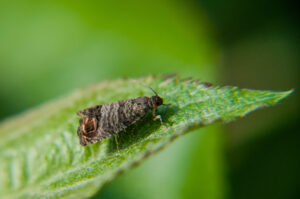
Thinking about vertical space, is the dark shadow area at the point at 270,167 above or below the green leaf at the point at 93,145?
below

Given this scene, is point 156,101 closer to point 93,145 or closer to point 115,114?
point 115,114

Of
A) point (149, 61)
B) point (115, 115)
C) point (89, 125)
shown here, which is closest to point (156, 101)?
point (115, 115)

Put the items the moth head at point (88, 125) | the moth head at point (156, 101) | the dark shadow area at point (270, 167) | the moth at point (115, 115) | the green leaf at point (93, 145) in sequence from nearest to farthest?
the green leaf at point (93, 145) → the moth head at point (88, 125) → the moth at point (115, 115) → the moth head at point (156, 101) → the dark shadow area at point (270, 167)

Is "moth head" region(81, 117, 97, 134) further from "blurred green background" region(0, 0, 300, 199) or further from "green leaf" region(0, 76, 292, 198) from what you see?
"blurred green background" region(0, 0, 300, 199)

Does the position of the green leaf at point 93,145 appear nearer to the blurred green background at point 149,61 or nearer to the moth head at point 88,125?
the moth head at point 88,125

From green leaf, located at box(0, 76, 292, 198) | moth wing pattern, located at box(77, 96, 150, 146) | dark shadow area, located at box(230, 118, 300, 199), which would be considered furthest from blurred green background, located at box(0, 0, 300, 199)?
green leaf, located at box(0, 76, 292, 198)

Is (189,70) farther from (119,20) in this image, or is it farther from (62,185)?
(62,185)

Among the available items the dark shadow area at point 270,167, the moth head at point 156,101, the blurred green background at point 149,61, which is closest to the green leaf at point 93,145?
the moth head at point 156,101

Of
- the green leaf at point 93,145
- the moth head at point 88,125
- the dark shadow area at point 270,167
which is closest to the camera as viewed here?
the green leaf at point 93,145
